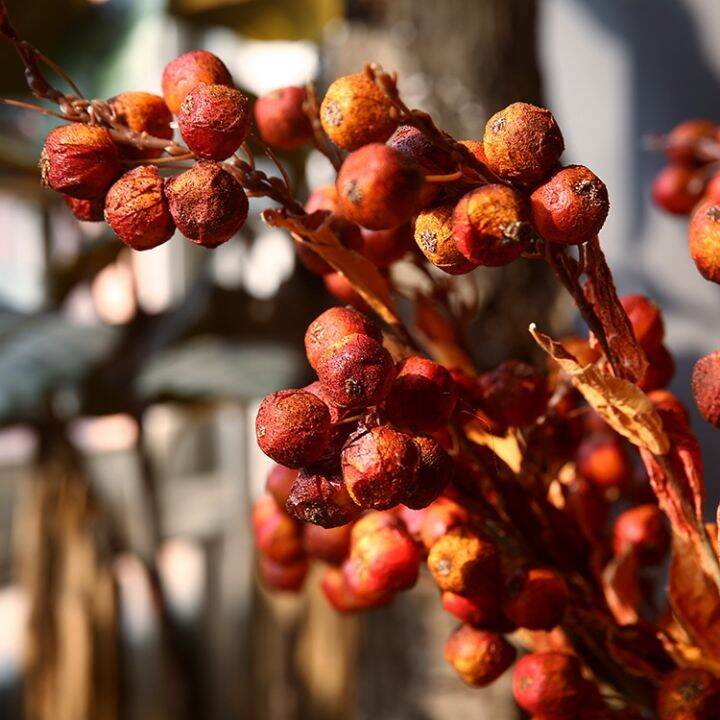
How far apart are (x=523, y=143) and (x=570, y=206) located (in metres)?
0.02

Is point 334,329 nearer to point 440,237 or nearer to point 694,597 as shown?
point 440,237

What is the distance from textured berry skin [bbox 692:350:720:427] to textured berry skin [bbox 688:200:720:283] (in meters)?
0.03

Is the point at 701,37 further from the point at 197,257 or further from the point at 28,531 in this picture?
the point at 197,257

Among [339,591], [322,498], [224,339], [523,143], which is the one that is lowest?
[224,339]

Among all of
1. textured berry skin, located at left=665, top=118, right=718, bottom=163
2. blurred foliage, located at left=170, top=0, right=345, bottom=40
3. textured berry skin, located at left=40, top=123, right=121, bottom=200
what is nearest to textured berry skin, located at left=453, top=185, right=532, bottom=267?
textured berry skin, located at left=40, top=123, right=121, bottom=200

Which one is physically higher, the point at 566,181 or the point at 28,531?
the point at 566,181

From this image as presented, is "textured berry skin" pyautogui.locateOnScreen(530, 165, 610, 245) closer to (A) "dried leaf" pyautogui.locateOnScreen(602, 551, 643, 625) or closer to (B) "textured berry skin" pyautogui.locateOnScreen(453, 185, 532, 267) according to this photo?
(B) "textured berry skin" pyautogui.locateOnScreen(453, 185, 532, 267)

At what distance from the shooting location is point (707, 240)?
27 cm

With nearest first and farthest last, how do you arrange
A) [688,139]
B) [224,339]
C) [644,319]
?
[644,319]
[688,139]
[224,339]

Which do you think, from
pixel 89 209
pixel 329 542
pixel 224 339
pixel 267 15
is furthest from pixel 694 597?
pixel 267 15

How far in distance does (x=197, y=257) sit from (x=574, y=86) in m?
1.06

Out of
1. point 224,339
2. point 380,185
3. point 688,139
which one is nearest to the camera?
point 380,185

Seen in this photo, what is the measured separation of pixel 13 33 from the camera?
291mm

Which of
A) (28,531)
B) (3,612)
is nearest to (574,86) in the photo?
(28,531)
